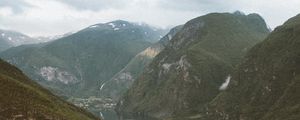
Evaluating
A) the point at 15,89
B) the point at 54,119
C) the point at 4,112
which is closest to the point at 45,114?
the point at 54,119

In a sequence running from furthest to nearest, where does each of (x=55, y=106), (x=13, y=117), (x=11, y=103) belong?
(x=55, y=106)
(x=11, y=103)
(x=13, y=117)

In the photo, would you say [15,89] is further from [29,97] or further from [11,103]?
[11,103]

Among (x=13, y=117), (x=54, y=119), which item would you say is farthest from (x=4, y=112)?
(x=54, y=119)

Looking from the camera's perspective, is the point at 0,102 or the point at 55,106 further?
the point at 55,106

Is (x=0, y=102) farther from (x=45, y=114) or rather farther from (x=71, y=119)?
(x=71, y=119)

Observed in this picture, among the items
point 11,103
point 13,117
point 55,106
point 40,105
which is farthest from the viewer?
point 55,106

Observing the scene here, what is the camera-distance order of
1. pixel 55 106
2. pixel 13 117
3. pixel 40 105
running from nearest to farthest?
pixel 13 117 → pixel 40 105 → pixel 55 106

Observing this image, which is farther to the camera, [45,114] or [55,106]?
[55,106]

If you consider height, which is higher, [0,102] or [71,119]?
[0,102]

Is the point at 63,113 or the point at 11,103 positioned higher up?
the point at 11,103
